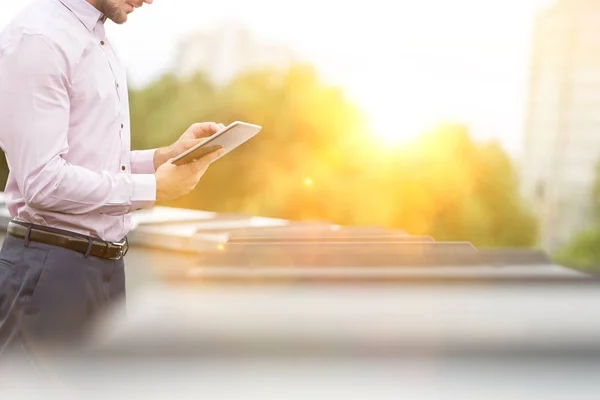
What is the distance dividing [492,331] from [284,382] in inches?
13.3

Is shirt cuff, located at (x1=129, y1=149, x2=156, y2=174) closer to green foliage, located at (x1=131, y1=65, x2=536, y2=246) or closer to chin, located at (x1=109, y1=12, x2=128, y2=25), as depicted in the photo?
chin, located at (x1=109, y1=12, x2=128, y2=25)

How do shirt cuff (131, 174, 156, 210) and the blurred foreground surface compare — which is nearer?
the blurred foreground surface

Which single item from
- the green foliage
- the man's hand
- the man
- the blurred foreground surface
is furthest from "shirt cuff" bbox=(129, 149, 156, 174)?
the green foliage

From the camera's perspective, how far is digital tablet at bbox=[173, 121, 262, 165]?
5.41ft

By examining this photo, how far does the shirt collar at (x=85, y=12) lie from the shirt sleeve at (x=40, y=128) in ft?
0.55

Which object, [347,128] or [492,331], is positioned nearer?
[492,331]

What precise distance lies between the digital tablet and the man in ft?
0.06

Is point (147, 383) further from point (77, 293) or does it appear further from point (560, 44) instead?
point (560, 44)

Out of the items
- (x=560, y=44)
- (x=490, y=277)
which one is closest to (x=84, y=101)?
(x=490, y=277)

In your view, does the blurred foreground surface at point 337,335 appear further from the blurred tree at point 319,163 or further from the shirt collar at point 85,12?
the blurred tree at point 319,163

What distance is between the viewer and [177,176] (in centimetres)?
171

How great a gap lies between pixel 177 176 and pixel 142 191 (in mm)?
101

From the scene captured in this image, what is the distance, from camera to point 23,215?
170cm

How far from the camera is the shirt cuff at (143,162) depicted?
6.86 ft
